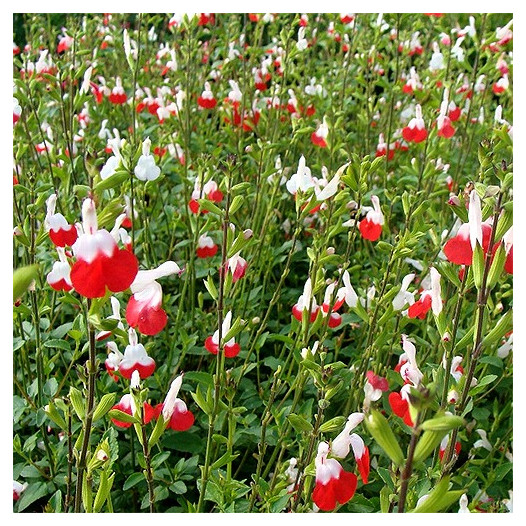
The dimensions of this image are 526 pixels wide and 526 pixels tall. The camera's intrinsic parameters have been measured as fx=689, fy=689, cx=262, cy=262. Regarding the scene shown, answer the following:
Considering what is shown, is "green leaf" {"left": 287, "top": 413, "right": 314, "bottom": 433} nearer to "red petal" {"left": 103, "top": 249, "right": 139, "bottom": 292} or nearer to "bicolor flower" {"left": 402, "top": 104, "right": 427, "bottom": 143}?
"red petal" {"left": 103, "top": 249, "right": 139, "bottom": 292}

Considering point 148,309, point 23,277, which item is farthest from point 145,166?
point 23,277

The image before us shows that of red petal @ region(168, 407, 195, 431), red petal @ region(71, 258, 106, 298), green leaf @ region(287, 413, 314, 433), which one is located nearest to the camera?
red petal @ region(71, 258, 106, 298)

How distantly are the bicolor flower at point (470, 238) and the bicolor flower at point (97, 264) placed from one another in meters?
0.51

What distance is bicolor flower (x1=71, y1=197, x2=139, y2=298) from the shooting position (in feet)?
Answer: 3.01

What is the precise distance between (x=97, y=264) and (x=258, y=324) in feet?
4.06

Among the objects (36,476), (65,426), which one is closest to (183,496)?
(36,476)

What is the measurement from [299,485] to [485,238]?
0.56m

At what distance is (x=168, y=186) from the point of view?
2.80 metres

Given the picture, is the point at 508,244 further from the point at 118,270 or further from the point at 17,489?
the point at 17,489

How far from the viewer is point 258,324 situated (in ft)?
6.94

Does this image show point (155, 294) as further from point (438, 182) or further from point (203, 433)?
point (438, 182)

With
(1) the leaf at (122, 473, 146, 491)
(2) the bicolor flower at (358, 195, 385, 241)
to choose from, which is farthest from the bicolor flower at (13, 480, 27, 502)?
(2) the bicolor flower at (358, 195, 385, 241)

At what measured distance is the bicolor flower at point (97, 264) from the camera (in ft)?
3.01

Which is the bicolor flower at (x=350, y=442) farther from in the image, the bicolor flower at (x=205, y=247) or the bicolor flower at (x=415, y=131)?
the bicolor flower at (x=415, y=131)
